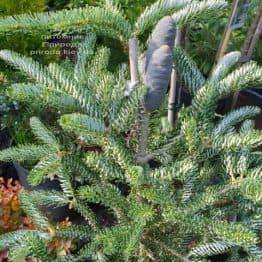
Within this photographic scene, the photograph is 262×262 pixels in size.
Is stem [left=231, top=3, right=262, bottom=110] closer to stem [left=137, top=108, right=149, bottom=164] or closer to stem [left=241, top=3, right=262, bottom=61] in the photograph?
stem [left=241, top=3, right=262, bottom=61]

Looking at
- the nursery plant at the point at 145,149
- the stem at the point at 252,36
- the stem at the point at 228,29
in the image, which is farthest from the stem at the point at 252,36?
the nursery plant at the point at 145,149

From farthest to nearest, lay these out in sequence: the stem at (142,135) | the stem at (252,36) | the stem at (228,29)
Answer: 1. the stem at (252,36)
2. the stem at (228,29)
3. the stem at (142,135)

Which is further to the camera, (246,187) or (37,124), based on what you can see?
(37,124)

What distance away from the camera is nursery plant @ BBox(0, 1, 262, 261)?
3.15 feet

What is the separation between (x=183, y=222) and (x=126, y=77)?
41cm

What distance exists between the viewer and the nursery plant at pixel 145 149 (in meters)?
0.96

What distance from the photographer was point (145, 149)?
1.17m

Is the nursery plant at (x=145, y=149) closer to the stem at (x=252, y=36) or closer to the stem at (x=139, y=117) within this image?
the stem at (x=139, y=117)

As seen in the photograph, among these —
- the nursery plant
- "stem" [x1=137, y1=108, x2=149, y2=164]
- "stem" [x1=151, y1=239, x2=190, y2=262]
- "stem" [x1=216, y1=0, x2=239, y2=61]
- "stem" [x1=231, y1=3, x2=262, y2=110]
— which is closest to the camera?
the nursery plant

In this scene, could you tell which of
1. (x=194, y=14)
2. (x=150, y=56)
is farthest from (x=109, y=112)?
(x=194, y=14)

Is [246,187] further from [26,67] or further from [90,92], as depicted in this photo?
[26,67]

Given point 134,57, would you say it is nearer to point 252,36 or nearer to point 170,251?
point 170,251

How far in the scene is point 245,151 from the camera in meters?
1.17

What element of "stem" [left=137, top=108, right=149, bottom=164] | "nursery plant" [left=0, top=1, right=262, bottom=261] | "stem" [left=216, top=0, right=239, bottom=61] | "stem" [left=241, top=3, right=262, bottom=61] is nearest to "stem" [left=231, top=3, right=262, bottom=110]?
"stem" [left=241, top=3, right=262, bottom=61]
